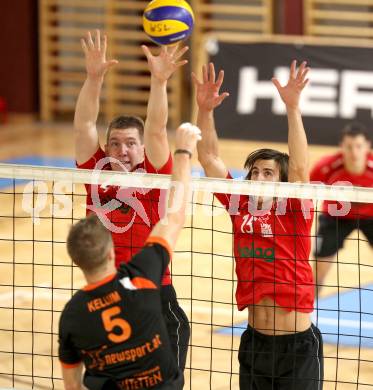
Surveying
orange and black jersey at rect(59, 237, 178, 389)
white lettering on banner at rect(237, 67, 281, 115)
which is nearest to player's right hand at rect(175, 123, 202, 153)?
orange and black jersey at rect(59, 237, 178, 389)

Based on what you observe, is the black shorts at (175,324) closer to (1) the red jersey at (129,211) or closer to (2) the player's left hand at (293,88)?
(1) the red jersey at (129,211)

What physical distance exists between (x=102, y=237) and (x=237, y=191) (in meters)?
1.39

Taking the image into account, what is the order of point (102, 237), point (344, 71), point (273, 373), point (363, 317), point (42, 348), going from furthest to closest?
point (344, 71) → point (363, 317) → point (42, 348) → point (273, 373) → point (102, 237)

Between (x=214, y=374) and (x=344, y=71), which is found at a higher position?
(x=344, y=71)

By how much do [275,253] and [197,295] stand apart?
377 cm

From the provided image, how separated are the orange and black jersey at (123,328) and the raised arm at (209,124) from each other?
61.1 inches

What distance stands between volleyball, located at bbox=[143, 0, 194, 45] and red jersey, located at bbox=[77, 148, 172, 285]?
1306 mm

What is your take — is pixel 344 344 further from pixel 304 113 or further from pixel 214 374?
pixel 304 113

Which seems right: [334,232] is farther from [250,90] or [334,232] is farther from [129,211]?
[250,90]

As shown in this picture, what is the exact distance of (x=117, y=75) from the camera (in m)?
19.5

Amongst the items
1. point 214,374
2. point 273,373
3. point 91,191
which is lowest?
point 214,374

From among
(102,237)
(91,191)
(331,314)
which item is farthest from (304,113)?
(102,237)

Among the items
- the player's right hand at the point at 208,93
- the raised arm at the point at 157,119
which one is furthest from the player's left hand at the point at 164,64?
the player's right hand at the point at 208,93

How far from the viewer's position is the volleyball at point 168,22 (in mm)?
6879
